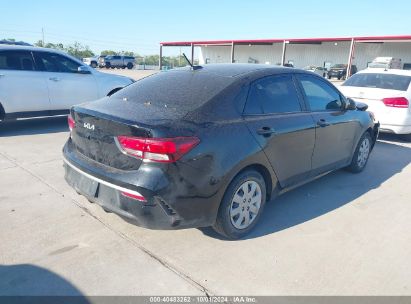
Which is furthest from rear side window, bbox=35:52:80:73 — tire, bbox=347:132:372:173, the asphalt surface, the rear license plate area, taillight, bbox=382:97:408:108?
taillight, bbox=382:97:408:108

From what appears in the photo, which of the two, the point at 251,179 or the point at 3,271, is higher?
the point at 251,179

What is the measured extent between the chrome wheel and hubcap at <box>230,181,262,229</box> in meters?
2.63

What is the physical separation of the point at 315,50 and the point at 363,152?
121 ft

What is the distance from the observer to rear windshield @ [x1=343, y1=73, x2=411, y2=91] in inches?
288

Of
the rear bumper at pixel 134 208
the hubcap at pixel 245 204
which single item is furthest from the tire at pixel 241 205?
the rear bumper at pixel 134 208

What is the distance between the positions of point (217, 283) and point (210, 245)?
535 mm

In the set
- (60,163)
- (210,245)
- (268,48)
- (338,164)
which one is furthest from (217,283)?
(268,48)

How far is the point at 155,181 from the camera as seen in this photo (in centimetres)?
255

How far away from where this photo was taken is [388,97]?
23.0ft

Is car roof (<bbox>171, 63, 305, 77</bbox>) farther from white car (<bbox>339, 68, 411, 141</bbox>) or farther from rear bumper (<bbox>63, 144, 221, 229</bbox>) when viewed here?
white car (<bbox>339, 68, 411, 141</bbox>)

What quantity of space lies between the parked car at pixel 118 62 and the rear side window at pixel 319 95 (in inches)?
1963

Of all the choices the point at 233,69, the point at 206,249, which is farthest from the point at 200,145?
the point at 233,69

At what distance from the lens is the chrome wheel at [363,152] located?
5191mm

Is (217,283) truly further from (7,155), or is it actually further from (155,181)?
(7,155)
